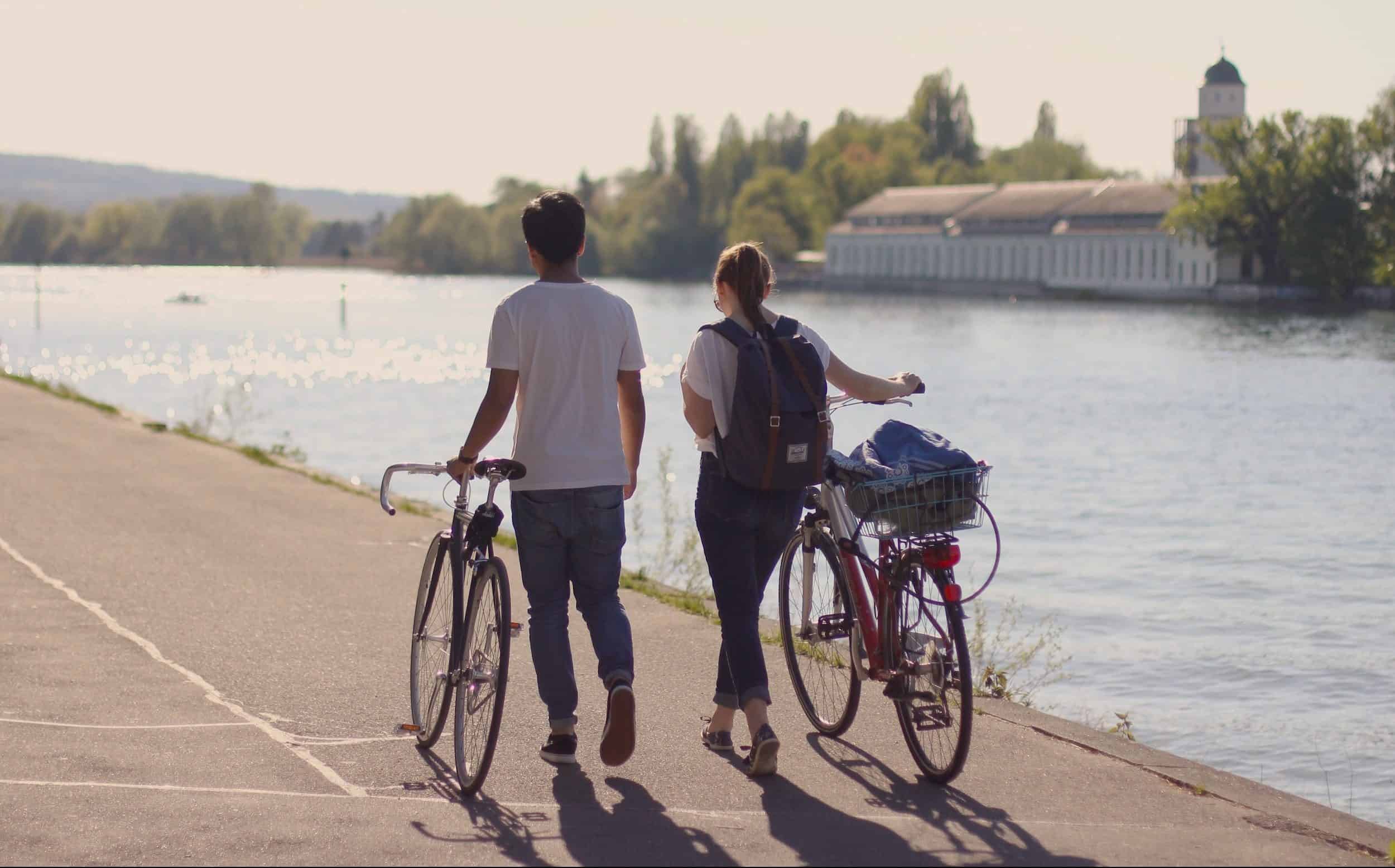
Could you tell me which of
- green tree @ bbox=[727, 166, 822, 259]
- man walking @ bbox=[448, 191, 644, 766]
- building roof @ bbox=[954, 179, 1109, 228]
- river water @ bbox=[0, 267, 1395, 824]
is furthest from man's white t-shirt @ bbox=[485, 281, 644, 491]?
building roof @ bbox=[954, 179, 1109, 228]

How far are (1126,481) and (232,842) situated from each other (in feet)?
87.9

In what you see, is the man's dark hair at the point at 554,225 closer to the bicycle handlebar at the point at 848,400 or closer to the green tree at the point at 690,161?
the bicycle handlebar at the point at 848,400

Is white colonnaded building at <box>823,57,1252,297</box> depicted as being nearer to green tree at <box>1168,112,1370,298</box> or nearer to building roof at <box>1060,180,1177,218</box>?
building roof at <box>1060,180,1177,218</box>

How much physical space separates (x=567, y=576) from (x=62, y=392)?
23.2 meters

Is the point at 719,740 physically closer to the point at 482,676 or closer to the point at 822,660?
the point at 822,660

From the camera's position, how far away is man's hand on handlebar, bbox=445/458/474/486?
5.65m

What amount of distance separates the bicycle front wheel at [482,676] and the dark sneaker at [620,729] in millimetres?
337

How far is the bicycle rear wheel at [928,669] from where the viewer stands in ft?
18.5

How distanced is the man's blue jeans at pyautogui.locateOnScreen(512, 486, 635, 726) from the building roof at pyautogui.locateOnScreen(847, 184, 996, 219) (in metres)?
157

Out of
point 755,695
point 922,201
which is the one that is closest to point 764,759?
point 755,695

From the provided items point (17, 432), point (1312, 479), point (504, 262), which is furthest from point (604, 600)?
point (504, 262)

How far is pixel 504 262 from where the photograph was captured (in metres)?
192

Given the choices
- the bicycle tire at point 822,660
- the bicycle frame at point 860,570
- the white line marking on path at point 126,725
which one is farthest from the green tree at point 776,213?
the bicycle frame at point 860,570

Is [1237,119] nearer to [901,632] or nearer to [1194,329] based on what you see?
[1194,329]
